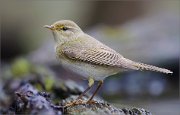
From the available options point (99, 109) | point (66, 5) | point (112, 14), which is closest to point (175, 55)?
point (99, 109)

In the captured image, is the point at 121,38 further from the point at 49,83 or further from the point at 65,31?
the point at 65,31

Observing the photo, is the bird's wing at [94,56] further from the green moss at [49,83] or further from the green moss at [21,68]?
the green moss at [21,68]

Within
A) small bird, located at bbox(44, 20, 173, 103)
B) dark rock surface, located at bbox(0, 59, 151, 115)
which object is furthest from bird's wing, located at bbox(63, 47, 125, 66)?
dark rock surface, located at bbox(0, 59, 151, 115)

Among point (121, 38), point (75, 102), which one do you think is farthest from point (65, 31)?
point (121, 38)

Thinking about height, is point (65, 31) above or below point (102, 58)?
above

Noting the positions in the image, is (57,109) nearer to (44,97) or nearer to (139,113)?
(44,97)

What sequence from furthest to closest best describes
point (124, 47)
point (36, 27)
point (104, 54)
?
point (36, 27) → point (124, 47) → point (104, 54)
